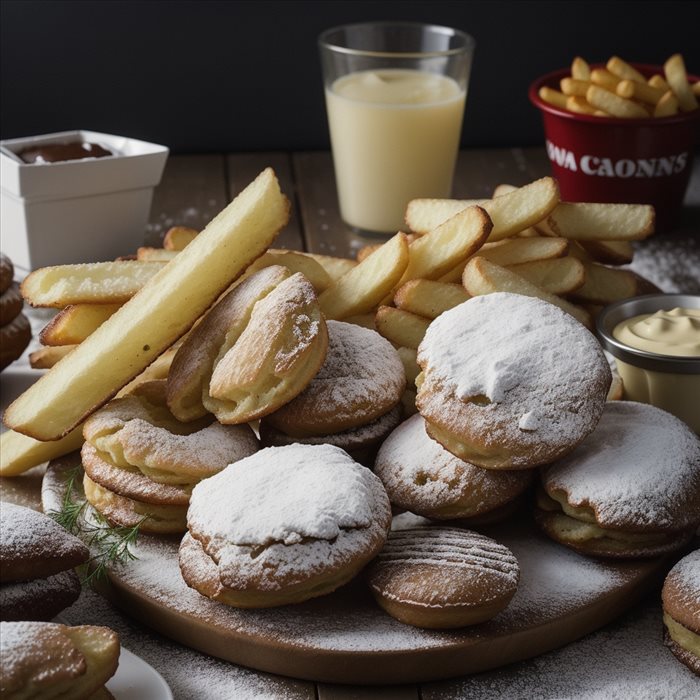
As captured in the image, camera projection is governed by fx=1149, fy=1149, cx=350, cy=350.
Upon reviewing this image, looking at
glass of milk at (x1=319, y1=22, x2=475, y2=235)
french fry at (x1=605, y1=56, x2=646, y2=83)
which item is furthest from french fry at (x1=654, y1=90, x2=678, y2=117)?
Answer: glass of milk at (x1=319, y1=22, x2=475, y2=235)

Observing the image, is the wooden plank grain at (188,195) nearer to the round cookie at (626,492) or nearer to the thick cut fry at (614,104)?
the thick cut fry at (614,104)

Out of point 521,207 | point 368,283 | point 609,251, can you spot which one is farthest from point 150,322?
point 609,251

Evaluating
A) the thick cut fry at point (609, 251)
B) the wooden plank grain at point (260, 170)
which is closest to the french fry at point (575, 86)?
the wooden plank grain at point (260, 170)

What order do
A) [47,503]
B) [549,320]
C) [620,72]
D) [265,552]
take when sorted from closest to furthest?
[265,552]
[549,320]
[47,503]
[620,72]

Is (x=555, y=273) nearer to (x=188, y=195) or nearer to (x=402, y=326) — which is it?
(x=402, y=326)

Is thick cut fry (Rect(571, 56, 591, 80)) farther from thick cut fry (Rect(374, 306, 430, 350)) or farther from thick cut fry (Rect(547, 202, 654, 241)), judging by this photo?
thick cut fry (Rect(374, 306, 430, 350))

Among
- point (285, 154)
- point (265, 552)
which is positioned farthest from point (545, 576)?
point (285, 154)

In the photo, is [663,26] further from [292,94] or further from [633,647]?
[633,647]

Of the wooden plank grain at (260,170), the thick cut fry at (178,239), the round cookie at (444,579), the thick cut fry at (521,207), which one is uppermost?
the thick cut fry at (521,207)
